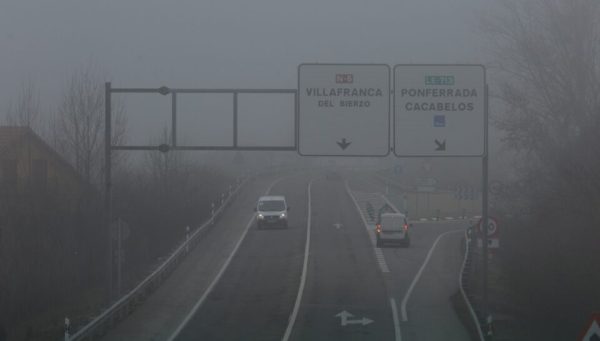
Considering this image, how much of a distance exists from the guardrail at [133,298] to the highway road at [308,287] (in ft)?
1.10

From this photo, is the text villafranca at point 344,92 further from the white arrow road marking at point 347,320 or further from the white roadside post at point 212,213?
the white roadside post at point 212,213

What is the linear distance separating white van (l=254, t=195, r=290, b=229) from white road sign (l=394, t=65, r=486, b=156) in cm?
3388

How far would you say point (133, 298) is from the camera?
27.2 meters

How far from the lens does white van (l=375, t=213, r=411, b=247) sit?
46656 mm

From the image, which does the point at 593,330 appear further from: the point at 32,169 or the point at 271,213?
the point at 271,213

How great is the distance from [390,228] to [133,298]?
21.9 metres

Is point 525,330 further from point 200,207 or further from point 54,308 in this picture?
point 200,207

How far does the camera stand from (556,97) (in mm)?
30422

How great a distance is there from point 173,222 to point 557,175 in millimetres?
26242

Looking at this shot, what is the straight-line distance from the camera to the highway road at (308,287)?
23.3 meters

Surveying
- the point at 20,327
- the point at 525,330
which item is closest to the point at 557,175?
the point at 525,330

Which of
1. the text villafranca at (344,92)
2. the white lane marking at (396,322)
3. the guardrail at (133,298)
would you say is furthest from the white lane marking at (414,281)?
the text villafranca at (344,92)

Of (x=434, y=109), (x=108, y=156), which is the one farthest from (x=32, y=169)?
(x=434, y=109)

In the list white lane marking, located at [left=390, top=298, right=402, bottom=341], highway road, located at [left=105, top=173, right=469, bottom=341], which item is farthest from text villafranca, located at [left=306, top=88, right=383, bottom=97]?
white lane marking, located at [left=390, top=298, right=402, bottom=341]
